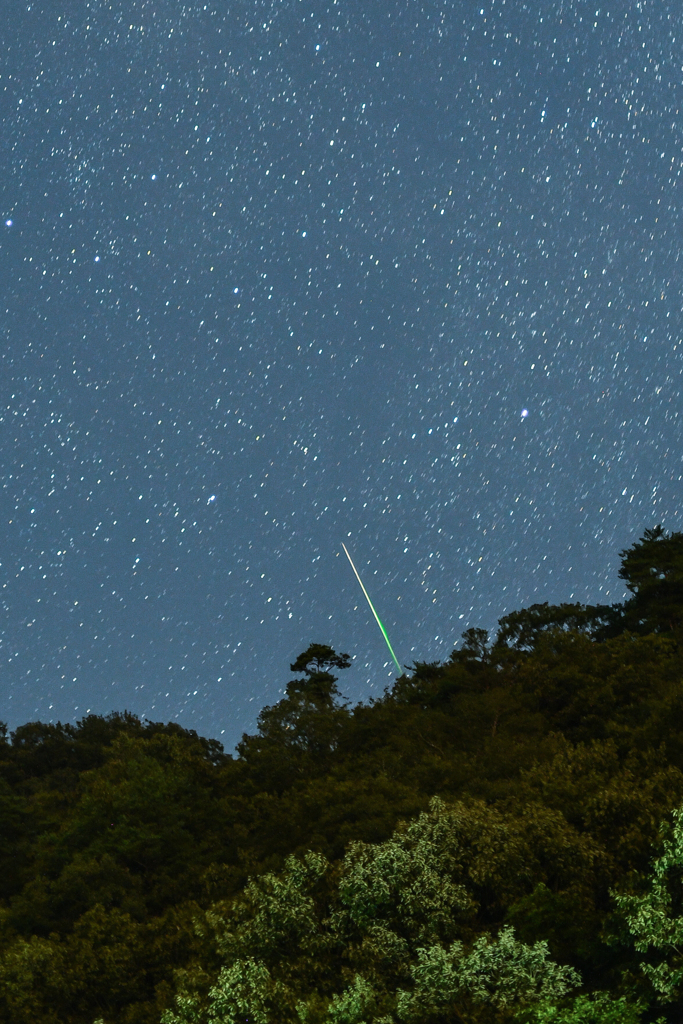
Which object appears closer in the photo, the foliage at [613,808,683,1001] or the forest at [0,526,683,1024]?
the foliage at [613,808,683,1001]

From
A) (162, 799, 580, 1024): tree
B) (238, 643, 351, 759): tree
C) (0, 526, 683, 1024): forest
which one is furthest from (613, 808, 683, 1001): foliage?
(238, 643, 351, 759): tree

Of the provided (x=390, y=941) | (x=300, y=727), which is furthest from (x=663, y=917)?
(x=300, y=727)

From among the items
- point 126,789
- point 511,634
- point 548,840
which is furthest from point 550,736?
point 511,634

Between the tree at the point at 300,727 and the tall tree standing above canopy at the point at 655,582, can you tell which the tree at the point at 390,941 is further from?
the tall tree standing above canopy at the point at 655,582

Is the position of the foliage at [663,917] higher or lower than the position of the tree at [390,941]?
lower

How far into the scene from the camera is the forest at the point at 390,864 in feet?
59.0

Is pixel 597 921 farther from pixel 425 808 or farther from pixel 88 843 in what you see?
pixel 88 843

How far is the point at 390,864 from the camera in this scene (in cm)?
2261

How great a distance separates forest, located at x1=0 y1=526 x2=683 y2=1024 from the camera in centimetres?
1797

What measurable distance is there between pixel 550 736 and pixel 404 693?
1763 cm

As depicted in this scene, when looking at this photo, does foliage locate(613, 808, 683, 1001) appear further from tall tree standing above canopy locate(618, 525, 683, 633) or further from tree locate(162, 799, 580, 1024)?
tall tree standing above canopy locate(618, 525, 683, 633)

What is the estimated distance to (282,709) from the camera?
50344mm

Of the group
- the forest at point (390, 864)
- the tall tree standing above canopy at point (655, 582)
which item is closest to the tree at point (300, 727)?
the forest at point (390, 864)

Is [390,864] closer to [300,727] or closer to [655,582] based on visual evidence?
[300,727]
